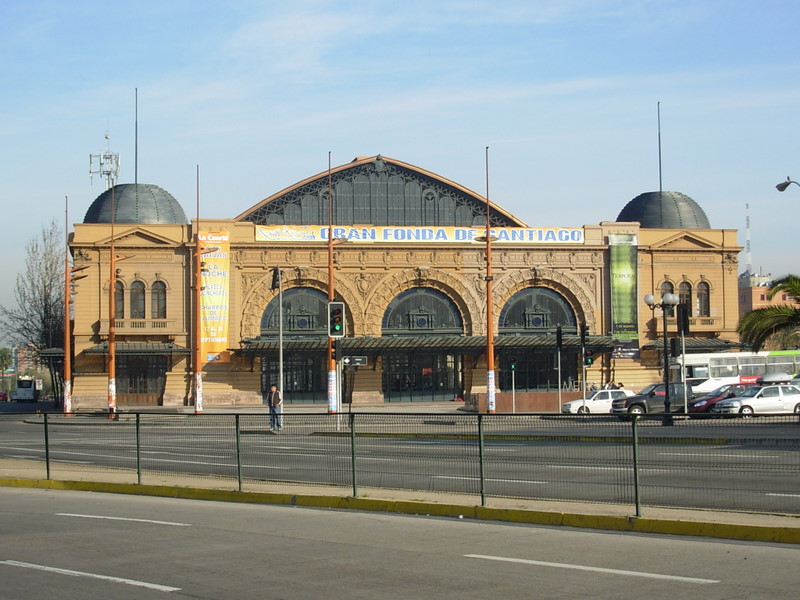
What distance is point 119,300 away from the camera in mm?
66500

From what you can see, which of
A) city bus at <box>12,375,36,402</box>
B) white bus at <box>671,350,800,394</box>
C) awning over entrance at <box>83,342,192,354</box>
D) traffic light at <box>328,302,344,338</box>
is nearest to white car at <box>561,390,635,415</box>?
white bus at <box>671,350,800,394</box>

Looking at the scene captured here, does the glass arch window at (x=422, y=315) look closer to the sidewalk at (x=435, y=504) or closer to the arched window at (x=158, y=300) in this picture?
the arched window at (x=158, y=300)

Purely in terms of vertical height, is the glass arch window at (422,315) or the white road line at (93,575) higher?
the glass arch window at (422,315)

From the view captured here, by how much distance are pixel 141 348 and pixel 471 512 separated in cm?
5246

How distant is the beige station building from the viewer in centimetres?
6606

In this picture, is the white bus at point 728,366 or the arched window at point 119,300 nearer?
the white bus at point 728,366

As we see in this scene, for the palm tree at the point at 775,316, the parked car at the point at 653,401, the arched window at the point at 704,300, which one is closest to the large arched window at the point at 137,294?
the parked car at the point at 653,401

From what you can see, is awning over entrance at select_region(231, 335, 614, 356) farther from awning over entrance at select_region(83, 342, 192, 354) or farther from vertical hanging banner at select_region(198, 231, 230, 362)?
awning over entrance at select_region(83, 342, 192, 354)

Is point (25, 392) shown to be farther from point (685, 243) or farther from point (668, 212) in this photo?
point (685, 243)

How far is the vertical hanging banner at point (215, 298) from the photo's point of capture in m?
65.8

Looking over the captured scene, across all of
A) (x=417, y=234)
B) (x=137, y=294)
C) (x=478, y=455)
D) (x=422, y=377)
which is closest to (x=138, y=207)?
(x=137, y=294)

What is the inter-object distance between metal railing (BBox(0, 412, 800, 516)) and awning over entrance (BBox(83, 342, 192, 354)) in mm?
41497

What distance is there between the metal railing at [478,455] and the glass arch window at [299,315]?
141ft

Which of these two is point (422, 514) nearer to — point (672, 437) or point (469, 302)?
point (672, 437)
